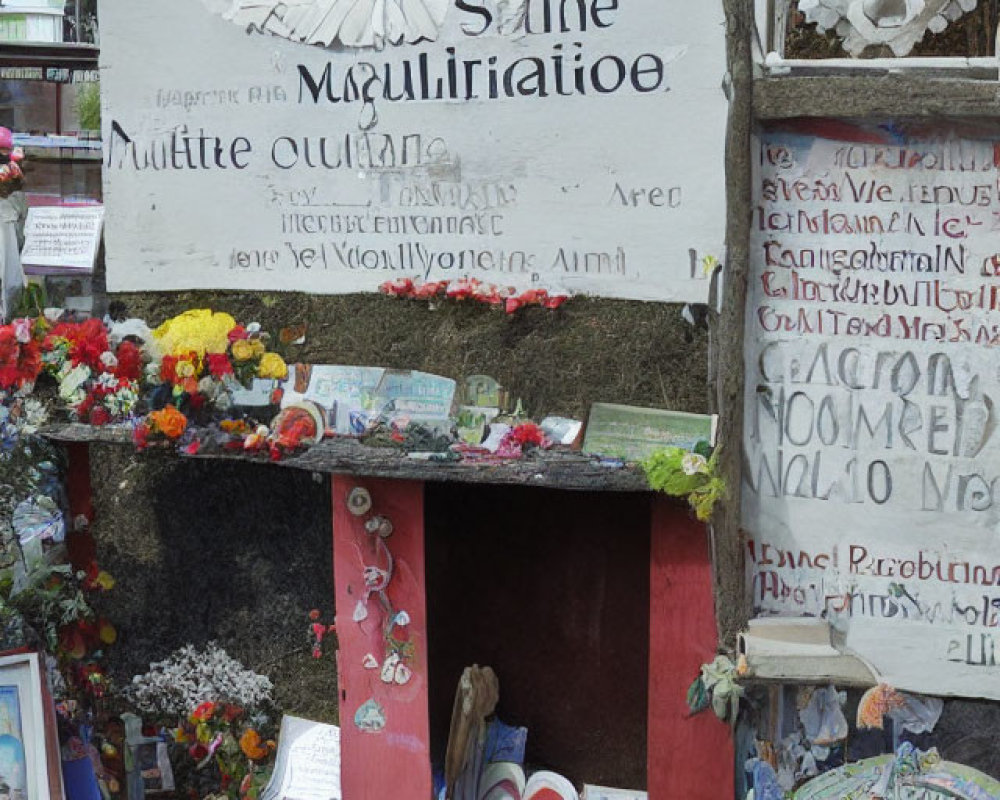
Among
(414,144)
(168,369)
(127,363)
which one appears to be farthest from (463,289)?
(127,363)

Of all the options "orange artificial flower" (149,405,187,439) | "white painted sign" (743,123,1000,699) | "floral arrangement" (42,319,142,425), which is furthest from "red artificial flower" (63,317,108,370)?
"white painted sign" (743,123,1000,699)

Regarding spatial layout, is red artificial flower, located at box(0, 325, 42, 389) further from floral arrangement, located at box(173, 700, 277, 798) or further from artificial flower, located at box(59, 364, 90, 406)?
floral arrangement, located at box(173, 700, 277, 798)

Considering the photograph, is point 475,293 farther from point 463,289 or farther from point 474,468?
point 474,468

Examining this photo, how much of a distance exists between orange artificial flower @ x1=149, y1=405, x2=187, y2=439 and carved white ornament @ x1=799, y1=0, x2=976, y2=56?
10.4ft

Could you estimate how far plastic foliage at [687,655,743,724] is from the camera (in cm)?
559

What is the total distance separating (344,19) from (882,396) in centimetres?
267

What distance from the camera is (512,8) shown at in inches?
231

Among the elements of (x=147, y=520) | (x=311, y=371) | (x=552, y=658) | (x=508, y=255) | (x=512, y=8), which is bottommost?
(x=552, y=658)

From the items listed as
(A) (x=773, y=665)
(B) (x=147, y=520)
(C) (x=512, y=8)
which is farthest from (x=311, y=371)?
(A) (x=773, y=665)

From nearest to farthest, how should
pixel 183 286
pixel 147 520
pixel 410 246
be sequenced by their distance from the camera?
pixel 410 246, pixel 183 286, pixel 147 520

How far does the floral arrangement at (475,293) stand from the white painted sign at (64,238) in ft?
5.19

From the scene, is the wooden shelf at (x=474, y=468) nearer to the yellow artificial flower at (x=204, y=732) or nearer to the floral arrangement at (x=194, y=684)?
the floral arrangement at (x=194, y=684)

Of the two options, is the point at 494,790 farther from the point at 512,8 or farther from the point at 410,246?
the point at 512,8

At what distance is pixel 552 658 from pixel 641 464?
4.99 feet
